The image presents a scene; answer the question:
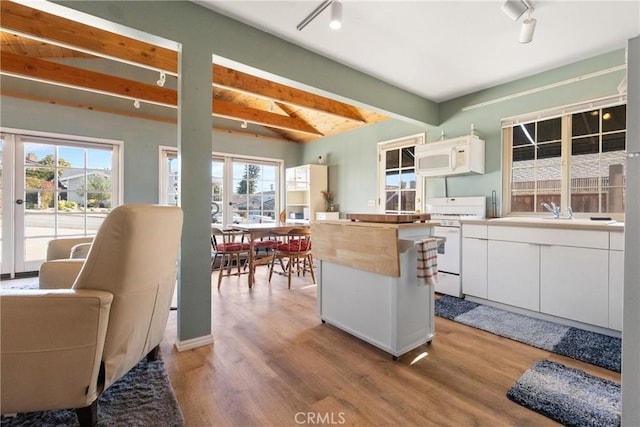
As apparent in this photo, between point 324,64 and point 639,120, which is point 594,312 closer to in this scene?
point 639,120

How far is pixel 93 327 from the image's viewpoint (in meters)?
1.26

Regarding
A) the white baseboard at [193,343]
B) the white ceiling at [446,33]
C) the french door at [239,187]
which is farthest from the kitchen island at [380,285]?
the french door at [239,187]

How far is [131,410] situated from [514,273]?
126 inches

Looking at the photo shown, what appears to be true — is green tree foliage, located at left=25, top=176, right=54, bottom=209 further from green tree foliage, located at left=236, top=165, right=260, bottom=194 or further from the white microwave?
the white microwave

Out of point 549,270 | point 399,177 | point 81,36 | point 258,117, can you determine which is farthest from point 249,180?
point 549,270

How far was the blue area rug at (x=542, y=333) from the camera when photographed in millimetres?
2068

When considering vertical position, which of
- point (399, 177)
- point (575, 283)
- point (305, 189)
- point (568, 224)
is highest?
point (399, 177)

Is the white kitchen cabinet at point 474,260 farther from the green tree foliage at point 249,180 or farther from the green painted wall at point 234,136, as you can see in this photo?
the green tree foliage at point 249,180

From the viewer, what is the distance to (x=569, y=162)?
3.10m

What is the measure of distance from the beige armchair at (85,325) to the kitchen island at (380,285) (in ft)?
4.36

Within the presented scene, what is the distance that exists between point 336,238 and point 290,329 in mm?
903

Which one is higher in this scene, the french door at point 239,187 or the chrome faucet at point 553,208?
the french door at point 239,187

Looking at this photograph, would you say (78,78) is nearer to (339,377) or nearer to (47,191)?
(47,191)

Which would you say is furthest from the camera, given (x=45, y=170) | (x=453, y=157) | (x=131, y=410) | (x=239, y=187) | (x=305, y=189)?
(x=305, y=189)
